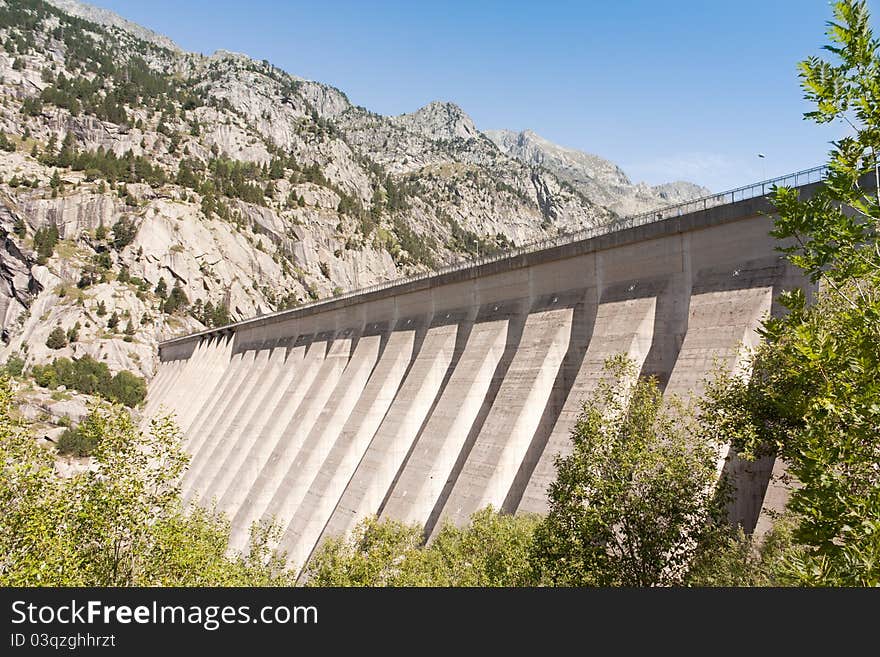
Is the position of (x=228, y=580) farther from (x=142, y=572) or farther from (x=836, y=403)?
(x=836, y=403)

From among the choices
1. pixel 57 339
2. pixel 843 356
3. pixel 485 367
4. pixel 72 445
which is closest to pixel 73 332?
pixel 57 339

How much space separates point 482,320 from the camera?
1181 inches

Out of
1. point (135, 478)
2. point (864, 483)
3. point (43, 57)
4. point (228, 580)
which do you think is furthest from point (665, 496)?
point (43, 57)

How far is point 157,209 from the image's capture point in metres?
107

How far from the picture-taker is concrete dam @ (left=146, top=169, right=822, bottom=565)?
62.3 feet

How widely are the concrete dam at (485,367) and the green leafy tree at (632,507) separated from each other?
12.2 feet

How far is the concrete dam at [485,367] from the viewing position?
1898 centimetres

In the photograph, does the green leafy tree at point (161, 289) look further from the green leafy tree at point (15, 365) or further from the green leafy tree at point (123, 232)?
the green leafy tree at point (15, 365)

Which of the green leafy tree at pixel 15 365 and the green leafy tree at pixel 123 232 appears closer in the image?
the green leafy tree at pixel 15 365

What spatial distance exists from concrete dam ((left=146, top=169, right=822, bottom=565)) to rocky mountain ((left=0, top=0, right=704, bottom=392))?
58317 mm

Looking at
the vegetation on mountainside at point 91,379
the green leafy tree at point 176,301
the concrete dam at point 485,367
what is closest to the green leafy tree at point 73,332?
the vegetation on mountainside at point 91,379

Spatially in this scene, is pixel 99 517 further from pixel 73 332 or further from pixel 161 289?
pixel 161 289

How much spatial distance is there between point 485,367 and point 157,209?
317ft

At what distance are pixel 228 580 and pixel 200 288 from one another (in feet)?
326
